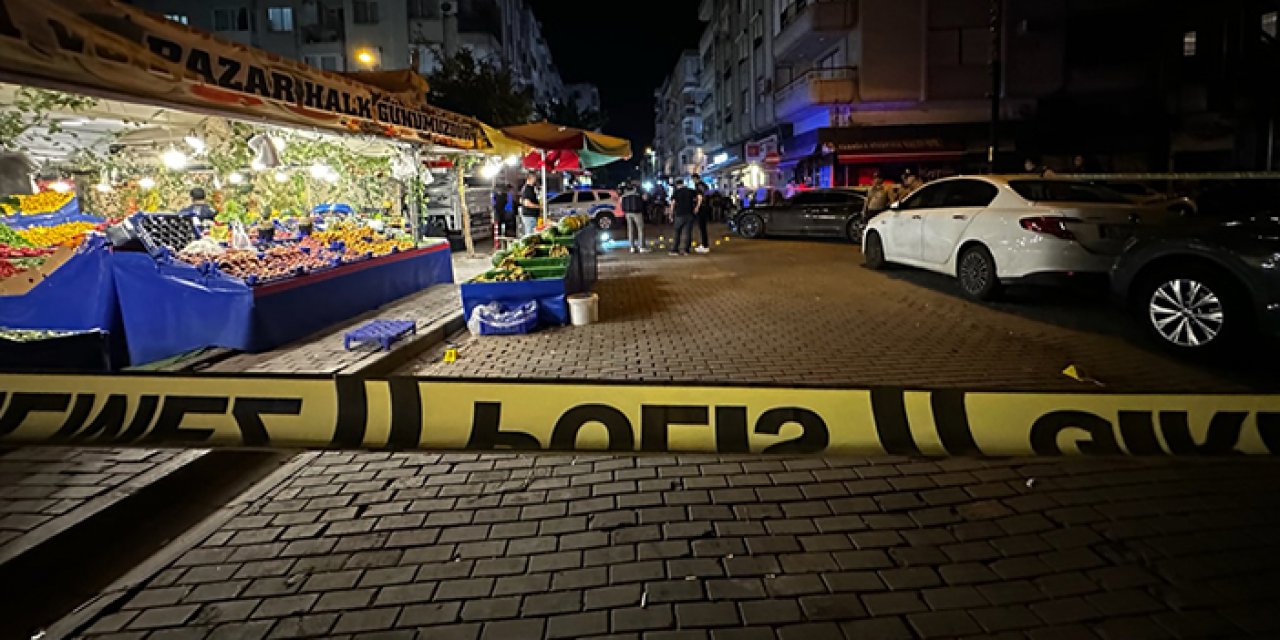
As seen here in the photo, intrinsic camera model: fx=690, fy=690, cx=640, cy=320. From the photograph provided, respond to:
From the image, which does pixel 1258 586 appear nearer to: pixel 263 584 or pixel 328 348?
pixel 263 584

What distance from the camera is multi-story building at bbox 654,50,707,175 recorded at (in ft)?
241

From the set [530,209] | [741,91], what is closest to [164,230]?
[530,209]

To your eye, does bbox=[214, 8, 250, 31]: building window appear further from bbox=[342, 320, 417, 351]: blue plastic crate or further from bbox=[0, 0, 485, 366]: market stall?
bbox=[342, 320, 417, 351]: blue plastic crate

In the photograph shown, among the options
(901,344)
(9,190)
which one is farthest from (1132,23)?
(9,190)

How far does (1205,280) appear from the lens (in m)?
5.96

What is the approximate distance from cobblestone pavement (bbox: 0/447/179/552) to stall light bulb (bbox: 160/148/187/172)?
19.3 feet

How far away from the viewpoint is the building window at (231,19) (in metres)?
42.7

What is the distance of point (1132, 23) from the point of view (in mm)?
26297

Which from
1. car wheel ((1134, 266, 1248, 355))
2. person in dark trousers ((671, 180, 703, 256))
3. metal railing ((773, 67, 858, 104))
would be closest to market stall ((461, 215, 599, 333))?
car wheel ((1134, 266, 1248, 355))

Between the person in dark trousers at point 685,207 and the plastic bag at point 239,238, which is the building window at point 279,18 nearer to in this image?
the person in dark trousers at point 685,207

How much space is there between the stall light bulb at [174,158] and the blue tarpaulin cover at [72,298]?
8.87ft

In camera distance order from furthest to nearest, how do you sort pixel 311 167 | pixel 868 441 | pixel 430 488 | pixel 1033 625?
pixel 311 167 < pixel 430 488 < pixel 1033 625 < pixel 868 441

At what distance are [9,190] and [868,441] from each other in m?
7.06

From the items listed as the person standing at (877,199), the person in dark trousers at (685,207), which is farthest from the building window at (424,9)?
the person standing at (877,199)
